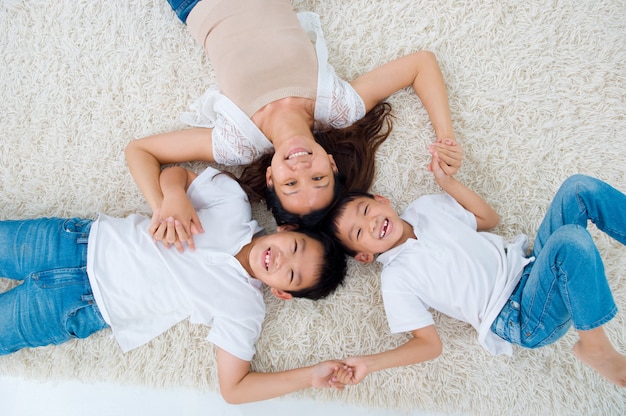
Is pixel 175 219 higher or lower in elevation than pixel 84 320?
higher

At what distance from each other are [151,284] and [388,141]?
2.61ft

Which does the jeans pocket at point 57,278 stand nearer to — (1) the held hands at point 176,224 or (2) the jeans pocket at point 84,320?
(2) the jeans pocket at point 84,320

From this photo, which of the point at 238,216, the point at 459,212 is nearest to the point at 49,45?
the point at 238,216

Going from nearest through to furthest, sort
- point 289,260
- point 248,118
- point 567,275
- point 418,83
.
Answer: point 567,275 < point 289,260 < point 248,118 < point 418,83

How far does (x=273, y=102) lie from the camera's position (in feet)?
4.08

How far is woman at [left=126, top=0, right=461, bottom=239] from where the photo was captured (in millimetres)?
1243

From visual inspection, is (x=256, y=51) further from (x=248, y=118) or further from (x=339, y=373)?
(x=339, y=373)

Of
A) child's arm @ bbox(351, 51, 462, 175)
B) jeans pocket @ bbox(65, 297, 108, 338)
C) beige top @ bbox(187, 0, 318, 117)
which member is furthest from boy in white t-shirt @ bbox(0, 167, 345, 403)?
child's arm @ bbox(351, 51, 462, 175)

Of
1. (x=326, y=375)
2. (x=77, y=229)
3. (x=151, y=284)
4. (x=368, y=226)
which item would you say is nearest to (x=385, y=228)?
(x=368, y=226)

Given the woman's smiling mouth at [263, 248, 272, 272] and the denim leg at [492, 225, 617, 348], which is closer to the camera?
the denim leg at [492, 225, 617, 348]

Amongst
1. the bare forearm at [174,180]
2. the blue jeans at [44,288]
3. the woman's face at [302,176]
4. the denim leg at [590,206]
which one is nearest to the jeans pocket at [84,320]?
the blue jeans at [44,288]

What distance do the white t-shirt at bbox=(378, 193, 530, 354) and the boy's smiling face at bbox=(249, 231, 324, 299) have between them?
0.69ft

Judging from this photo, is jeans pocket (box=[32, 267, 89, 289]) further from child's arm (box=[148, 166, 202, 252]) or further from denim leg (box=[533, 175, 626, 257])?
denim leg (box=[533, 175, 626, 257])

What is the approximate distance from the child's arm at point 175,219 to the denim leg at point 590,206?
0.92m
